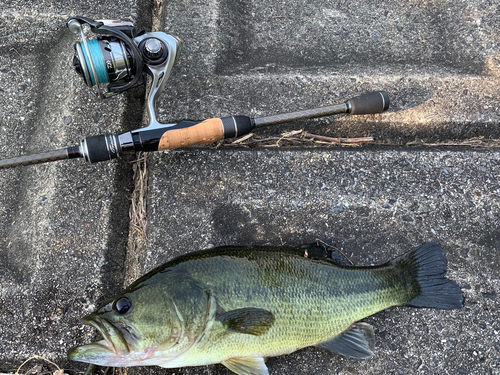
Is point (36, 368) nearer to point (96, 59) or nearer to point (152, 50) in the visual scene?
point (96, 59)

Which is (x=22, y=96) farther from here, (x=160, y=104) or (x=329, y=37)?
(x=329, y=37)

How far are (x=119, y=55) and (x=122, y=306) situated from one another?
1.57 metres

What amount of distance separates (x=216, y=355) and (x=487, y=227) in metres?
2.07

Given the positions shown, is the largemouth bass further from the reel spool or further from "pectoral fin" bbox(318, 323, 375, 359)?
the reel spool

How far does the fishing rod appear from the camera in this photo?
93.2 inches

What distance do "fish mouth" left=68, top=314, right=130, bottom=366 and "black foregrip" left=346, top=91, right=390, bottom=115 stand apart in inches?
83.2

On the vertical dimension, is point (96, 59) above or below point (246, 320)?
above

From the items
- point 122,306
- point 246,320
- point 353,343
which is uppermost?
point 122,306

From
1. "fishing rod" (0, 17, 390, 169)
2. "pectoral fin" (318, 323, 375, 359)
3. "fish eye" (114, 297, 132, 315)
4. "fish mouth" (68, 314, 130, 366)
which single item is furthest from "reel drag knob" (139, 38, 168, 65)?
"pectoral fin" (318, 323, 375, 359)

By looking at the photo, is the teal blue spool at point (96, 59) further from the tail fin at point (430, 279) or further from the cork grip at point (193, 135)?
the tail fin at point (430, 279)

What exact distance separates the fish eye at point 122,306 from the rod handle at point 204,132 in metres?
1.03

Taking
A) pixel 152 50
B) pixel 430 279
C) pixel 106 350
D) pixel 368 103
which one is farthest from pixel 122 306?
pixel 368 103

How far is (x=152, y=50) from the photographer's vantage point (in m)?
2.47

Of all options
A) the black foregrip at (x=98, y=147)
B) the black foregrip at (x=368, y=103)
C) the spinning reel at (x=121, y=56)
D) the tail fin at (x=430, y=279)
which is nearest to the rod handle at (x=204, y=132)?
the spinning reel at (x=121, y=56)
